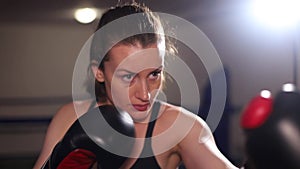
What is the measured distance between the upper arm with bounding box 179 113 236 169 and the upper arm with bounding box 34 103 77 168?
29 centimetres

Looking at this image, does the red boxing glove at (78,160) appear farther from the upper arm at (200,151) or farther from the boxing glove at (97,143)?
the upper arm at (200,151)

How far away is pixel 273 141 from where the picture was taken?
730mm

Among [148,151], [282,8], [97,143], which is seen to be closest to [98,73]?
[148,151]

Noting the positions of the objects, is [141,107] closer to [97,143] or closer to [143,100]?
[143,100]

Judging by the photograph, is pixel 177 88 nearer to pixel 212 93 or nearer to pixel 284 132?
pixel 212 93

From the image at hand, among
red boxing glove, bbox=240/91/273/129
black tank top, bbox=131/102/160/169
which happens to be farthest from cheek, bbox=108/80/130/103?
red boxing glove, bbox=240/91/273/129

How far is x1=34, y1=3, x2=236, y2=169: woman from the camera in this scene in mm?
1108

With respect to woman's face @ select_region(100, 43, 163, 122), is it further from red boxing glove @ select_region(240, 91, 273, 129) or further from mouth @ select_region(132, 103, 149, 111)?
red boxing glove @ select_region(240, 91, 273, 129)

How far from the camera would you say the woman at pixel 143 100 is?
111 cm

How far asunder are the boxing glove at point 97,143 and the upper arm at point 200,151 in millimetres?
268

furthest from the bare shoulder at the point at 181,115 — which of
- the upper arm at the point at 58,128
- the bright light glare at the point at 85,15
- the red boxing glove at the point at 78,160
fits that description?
the bright light glare at the point at 85,15

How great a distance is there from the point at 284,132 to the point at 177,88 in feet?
11.5

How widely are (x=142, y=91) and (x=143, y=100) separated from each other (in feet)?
0.06

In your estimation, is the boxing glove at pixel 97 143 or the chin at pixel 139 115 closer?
the boxing glove at pixel 97 143
